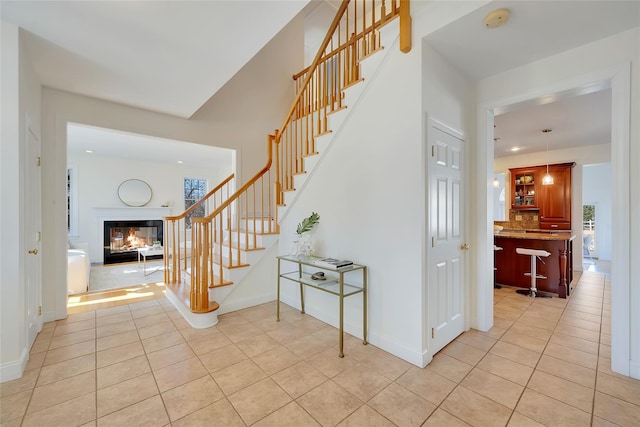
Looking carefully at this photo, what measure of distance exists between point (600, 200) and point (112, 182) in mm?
13552

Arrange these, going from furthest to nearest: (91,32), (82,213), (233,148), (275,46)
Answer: (82,213) < (275,46) < (233,148) < (91,32)

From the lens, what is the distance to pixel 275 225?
12.6 ft

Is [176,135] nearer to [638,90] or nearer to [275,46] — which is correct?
[275,46]

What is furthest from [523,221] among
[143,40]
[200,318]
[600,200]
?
[143,40]

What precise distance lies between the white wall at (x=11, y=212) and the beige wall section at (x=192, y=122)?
4.13 ft

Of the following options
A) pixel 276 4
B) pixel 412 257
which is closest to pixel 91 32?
pixel 276 4

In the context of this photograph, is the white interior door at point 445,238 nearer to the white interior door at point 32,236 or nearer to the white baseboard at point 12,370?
the white baseboard at point 12,370

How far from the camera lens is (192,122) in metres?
4.14

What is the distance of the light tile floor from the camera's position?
1.70m

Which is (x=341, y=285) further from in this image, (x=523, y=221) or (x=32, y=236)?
(x=523, y=221)

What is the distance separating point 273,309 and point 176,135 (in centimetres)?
289

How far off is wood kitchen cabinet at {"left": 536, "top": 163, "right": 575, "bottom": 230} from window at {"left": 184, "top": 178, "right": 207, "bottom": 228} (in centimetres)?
897

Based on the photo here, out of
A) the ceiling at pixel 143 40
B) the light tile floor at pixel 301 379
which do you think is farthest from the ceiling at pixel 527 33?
the light tile floor at pixel 301 379

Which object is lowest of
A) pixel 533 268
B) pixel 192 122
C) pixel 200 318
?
pixel 200 318
